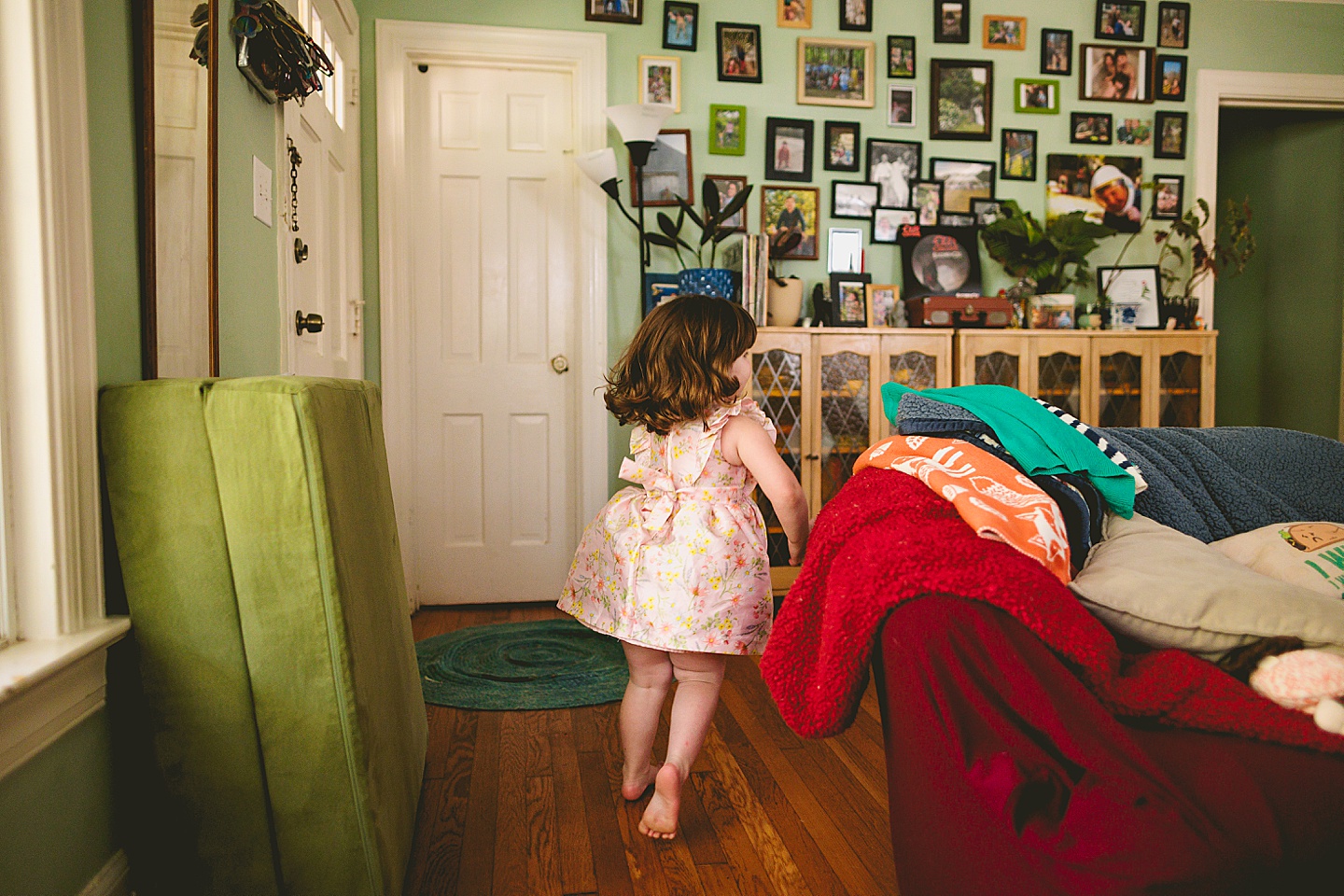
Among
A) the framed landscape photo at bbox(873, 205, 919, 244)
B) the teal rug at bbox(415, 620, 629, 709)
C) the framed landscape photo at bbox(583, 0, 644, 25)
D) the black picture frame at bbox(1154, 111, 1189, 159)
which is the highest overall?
the framed landscape photo at bbox(583, 0, 644, 25)

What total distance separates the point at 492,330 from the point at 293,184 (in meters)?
1.13

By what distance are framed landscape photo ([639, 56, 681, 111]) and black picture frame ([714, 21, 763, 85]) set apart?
171 millimetres

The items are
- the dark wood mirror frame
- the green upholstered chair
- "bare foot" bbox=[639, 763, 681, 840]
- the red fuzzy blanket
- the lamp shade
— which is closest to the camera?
the red fuzzy blanket

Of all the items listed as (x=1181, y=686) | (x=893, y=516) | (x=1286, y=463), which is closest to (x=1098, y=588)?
(x=1181, y=686)

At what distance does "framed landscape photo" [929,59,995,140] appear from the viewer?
332 cm

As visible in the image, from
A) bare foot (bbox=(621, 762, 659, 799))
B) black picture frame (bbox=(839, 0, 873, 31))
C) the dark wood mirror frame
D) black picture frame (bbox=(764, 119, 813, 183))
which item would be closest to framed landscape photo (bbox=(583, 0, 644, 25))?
black picture frame (bbox=(764, 119, 813, 183))

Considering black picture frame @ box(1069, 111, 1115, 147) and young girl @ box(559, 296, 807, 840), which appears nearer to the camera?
young girl @ box(559, 296, 807, 840)

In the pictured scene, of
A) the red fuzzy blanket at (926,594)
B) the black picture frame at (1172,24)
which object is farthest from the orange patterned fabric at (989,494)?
the black picture frame at (1172,24)

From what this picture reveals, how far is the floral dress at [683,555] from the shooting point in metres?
1.49

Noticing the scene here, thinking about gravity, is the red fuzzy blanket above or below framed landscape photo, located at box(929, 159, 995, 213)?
below

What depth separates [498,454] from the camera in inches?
126

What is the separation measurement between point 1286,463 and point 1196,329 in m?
1.79

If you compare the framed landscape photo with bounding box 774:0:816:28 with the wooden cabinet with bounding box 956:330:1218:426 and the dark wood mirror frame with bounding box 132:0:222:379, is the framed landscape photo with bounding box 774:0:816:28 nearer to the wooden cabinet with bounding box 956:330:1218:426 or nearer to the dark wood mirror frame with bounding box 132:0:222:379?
the wooden cabinet with bounding box 956:330:1218:426

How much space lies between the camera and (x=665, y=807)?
4.83 ft
